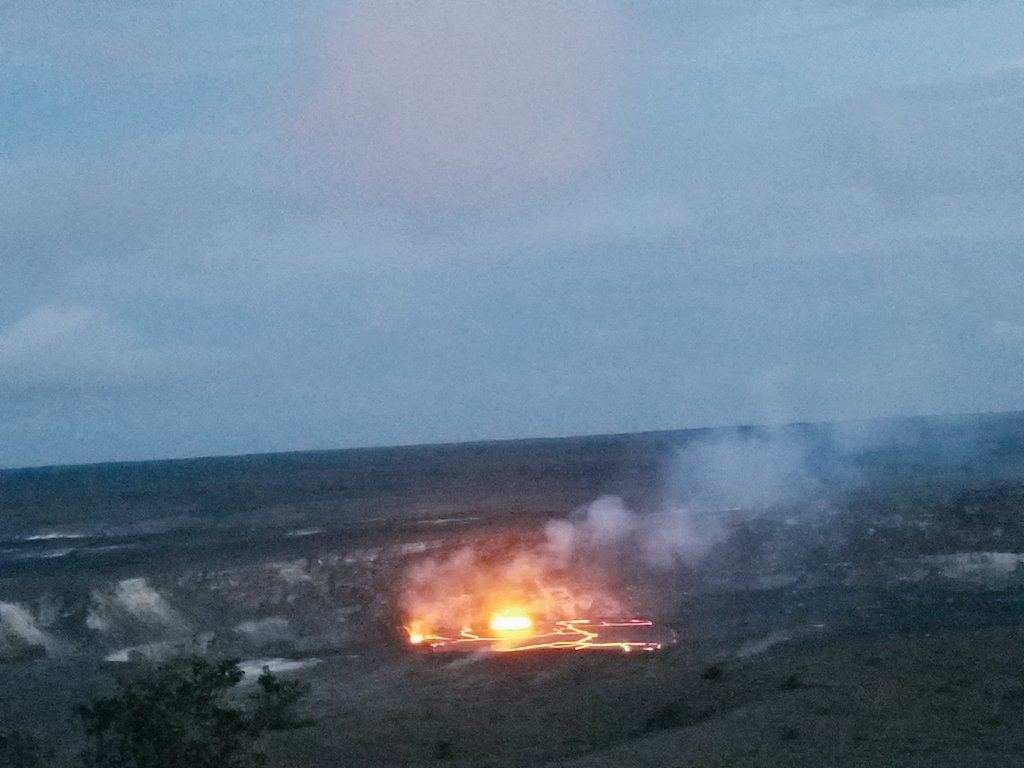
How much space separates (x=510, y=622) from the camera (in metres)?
34.8

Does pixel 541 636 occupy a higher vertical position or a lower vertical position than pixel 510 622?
lower

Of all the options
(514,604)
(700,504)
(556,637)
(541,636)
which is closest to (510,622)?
(541,636)

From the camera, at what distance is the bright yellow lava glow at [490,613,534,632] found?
34.1 meters

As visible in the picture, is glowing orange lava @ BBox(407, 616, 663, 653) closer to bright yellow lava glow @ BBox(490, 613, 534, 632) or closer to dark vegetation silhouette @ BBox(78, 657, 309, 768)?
bright yellow lava glow @ BBox(490, 613, 534, 632)

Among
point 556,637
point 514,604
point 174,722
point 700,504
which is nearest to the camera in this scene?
point 174,722

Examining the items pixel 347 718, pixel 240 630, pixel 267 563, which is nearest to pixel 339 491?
pixel 267 563

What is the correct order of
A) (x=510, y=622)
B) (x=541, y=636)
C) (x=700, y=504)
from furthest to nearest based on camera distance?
(x=700, y=504), (x=510, y=622), (x=541, y=636)

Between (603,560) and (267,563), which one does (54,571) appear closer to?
(267,563)

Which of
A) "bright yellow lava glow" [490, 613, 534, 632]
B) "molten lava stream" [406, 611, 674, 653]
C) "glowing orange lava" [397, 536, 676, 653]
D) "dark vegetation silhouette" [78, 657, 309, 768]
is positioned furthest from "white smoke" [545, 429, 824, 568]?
"dark vegetation silhouette" [78, 657, 309, 768]

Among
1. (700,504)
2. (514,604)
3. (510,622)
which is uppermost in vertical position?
(700,504)

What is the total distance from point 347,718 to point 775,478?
235 ft

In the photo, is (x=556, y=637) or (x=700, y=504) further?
(x=700, y=504)

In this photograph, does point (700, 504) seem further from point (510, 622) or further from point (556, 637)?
point (556, 637)

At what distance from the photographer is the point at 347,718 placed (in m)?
24.4
